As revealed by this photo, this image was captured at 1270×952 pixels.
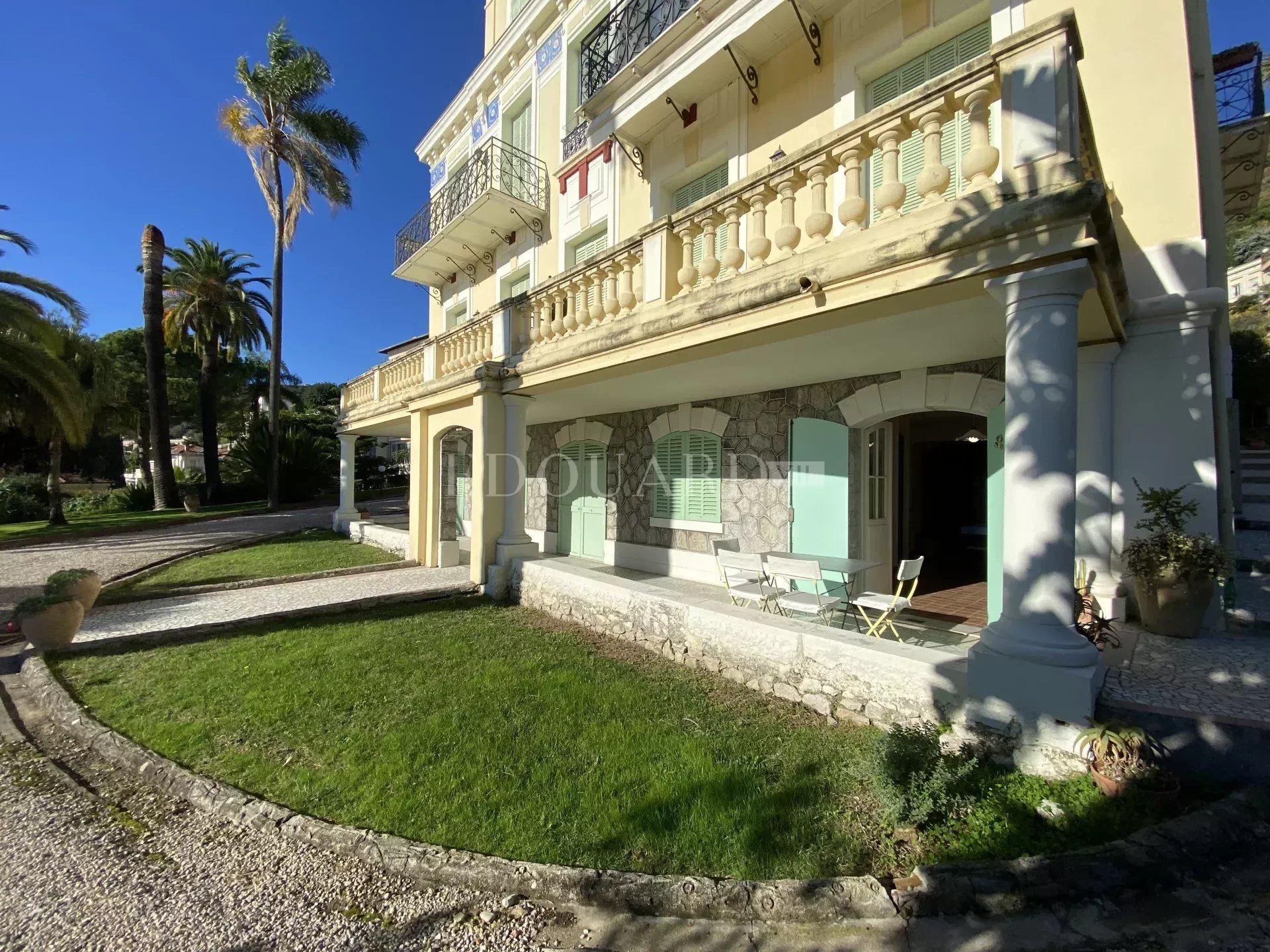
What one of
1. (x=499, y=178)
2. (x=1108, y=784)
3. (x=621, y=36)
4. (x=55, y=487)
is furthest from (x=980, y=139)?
(x=55, y=487)

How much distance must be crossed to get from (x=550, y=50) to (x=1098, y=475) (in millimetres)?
11817

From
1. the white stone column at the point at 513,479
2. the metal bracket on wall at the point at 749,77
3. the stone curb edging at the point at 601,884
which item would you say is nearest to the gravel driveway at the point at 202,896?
the stone curb edging at the point at 601,884

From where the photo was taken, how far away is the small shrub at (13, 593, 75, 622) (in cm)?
520

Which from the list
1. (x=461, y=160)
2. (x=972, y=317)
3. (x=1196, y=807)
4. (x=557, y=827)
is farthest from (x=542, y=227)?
(x=1196, y=807)

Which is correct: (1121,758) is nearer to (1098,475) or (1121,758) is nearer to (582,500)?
(1098,475)

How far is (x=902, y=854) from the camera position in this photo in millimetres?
2504

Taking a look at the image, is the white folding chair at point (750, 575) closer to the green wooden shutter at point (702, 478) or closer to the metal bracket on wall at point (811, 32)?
the green wooden shutter at point (702, 478)

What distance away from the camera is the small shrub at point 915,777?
2664 mm

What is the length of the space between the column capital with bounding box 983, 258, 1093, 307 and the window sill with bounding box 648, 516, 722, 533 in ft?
16.3

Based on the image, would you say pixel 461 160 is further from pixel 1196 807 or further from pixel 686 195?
pixel 1196 807

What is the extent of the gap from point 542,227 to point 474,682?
9.20 m

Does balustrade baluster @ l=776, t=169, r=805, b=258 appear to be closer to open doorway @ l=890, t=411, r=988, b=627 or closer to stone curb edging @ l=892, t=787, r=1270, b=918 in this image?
open doorway @ l=890, t=411, r=988, b=627

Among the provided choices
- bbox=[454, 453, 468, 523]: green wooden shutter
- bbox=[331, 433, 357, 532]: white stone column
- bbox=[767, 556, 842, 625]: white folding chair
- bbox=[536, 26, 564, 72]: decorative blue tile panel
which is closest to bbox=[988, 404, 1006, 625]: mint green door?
bbox=[767, 556, 842, 625]: white folding chair

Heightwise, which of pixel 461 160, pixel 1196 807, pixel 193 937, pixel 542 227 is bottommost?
pixel 193 937
